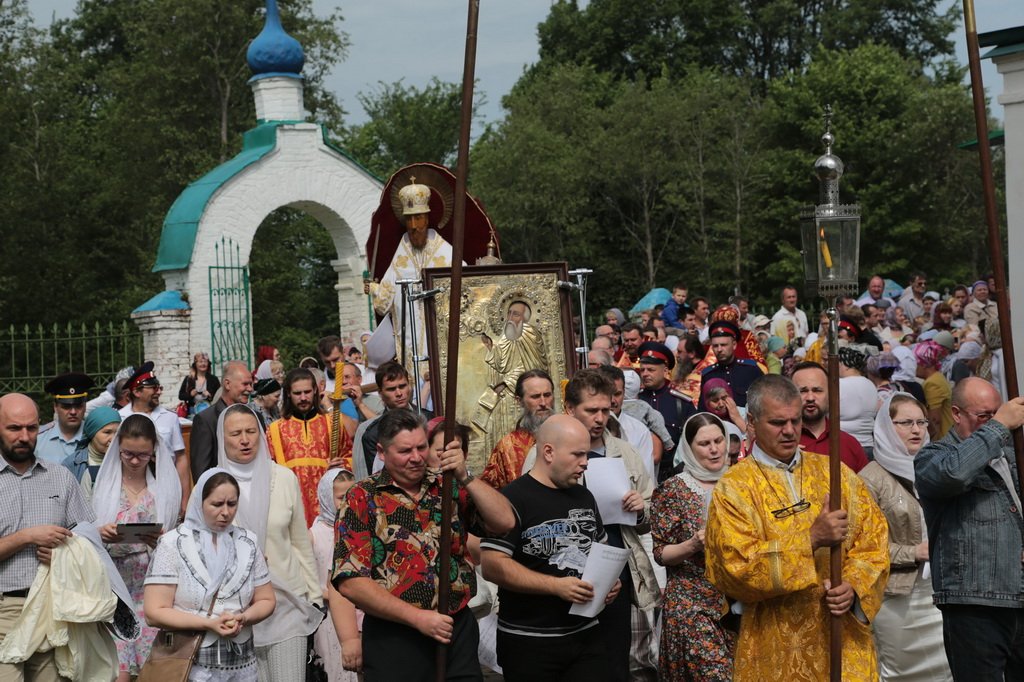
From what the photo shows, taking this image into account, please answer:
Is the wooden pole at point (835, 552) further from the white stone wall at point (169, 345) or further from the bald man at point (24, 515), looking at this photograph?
the white stone wall at point (169, 345)

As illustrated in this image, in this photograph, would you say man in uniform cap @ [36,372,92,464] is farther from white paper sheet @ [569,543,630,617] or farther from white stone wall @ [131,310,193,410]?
white stone wall @ [131,310,193,410]

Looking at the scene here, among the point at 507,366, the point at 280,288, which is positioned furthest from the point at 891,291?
the point at 507,366

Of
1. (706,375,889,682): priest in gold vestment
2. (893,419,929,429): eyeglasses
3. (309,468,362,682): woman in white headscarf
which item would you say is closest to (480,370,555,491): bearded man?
(309,468,362,682): woman in white headscarf

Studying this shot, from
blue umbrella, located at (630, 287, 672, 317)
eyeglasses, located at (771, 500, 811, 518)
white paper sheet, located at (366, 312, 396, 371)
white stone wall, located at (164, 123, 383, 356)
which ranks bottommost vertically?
eyeglasses, located at (771, 500, 811, 518)

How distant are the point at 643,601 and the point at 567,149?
3042 cm

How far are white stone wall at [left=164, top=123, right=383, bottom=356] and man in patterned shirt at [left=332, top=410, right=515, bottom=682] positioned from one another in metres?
14.1

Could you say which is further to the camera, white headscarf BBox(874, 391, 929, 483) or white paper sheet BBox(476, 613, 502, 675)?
white paper sheet BBox(476, 613, 502, 675)

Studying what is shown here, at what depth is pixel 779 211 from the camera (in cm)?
3747

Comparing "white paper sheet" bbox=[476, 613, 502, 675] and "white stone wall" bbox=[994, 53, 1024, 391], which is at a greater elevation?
"white stone wall" bbox=[994, 53, 1024, 391]

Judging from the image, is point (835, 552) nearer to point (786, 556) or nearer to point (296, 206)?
point (786, 556)

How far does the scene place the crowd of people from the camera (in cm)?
578

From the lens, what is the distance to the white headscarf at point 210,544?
22.8ft

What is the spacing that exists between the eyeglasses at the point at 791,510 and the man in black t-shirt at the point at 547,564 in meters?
0.89

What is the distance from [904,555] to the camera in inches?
302
